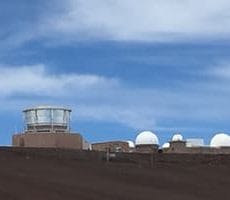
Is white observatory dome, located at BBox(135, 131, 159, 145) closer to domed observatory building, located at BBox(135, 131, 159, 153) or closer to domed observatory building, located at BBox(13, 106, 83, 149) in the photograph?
domed observatory building, located at BBox(135, 131, 159, 153)

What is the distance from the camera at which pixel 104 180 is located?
763 inches

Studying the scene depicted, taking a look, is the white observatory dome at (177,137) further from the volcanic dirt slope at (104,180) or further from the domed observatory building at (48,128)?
the volcanic dirt slope at (104,180)

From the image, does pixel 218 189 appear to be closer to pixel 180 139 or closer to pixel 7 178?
pixel 7 178

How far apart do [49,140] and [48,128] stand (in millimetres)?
891

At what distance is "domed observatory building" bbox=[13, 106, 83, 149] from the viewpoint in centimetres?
4794

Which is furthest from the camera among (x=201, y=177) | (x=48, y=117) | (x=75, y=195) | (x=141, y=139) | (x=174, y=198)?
(x=141, y=139)

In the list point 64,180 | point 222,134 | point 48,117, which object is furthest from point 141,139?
point 64,180

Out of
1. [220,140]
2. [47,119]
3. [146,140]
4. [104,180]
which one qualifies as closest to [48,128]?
[47,119]

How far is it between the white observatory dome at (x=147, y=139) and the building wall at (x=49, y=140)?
11.2 m

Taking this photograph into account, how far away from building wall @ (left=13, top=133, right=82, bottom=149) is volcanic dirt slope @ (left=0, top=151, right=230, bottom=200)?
24.5m

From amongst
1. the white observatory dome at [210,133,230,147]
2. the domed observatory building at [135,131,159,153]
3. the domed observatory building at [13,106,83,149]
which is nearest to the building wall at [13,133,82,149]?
the domed observatory building at [13,106,83,149]

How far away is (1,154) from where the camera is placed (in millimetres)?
20875

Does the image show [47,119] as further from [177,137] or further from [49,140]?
[177,137]

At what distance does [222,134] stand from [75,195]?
49.3 meters
